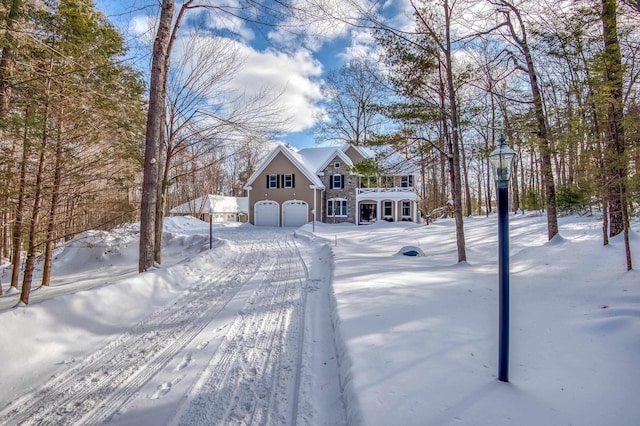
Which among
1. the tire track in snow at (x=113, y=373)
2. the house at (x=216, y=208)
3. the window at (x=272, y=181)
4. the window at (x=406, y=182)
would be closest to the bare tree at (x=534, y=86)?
the tire track in snow at (x=113, y=373)

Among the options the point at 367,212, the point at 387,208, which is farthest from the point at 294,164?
the point at 387,208

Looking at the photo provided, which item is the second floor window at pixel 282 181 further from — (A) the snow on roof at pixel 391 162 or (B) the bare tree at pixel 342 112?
(A) the snow on roof at pixel 391 162

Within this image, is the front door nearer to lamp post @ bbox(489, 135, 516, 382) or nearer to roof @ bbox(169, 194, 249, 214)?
roof @ bbox(169, 194, 249, 214)

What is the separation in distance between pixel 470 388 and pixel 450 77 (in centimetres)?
698

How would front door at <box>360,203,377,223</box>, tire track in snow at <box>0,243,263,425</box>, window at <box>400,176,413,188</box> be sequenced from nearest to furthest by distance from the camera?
tire track in snow at <box>0,243,263,425</box> → front door at <box>360,203,377,223</box> → window at <box>400,176,413,188</box>

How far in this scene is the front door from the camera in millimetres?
22906

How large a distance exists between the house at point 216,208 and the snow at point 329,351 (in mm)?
26216

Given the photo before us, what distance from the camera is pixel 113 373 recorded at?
2871 millimetres

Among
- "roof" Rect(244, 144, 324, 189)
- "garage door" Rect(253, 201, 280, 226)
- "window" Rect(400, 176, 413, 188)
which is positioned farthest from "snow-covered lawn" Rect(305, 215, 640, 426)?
"window" Rect(400, 176, 413, 188)

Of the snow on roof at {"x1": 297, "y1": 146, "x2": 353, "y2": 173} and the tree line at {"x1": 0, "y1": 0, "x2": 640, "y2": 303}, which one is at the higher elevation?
the snow on roof at {"x1": 297, "y1": 146, "x2": 353, "y2": 173}

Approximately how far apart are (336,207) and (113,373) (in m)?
20.2

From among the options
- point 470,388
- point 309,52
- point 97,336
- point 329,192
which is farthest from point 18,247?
point 329,192

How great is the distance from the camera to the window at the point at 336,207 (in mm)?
22625

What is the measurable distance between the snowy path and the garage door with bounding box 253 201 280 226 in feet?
57.8
